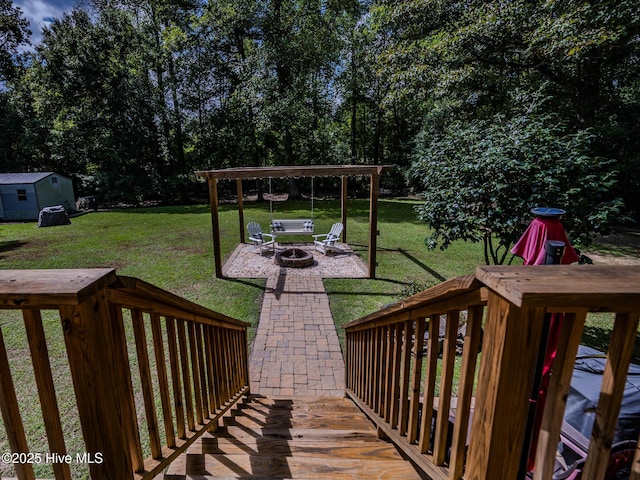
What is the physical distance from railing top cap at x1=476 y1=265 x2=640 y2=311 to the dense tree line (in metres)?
9.79

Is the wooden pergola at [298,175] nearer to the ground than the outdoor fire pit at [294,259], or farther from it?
farther from it

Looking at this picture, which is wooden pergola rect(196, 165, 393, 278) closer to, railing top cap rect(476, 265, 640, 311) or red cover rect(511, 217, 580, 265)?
red cover rect(511, 217, 580, 265)

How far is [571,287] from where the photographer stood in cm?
77

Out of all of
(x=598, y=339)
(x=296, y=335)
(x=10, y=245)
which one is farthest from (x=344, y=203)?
(x=10, y=245)

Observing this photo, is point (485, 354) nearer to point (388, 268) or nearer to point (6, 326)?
point (6, 326)

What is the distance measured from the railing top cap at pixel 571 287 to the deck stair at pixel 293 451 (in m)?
1.33

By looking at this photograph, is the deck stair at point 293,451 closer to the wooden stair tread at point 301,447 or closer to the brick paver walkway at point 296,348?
the wooden stair tread at point 301,447

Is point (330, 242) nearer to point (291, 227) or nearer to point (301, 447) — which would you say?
point (291, 227)

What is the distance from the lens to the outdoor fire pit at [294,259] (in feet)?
27.6

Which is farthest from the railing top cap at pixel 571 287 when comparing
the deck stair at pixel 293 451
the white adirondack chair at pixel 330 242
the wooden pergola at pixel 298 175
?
the white adirondack chair at pixel 330 242

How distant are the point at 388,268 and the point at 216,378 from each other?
20.8 ft

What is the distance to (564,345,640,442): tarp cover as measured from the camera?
213 cm

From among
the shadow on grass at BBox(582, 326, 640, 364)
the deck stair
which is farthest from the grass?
the deck stair

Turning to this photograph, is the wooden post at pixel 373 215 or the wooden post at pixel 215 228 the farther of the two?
the wooden post at pixel 215 228
